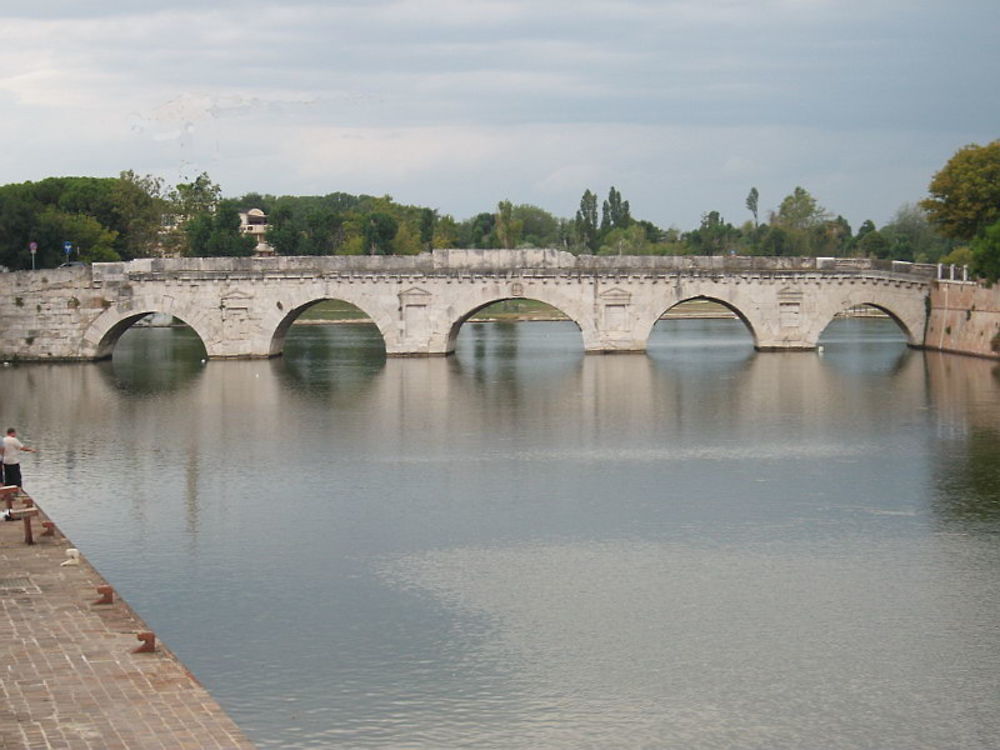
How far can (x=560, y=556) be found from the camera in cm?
2102

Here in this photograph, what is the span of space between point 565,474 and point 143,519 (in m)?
8.47

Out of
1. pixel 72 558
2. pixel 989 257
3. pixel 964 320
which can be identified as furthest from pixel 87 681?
pixel 964 320

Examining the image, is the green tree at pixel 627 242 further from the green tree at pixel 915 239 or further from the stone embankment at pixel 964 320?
the stone embankment at pixel 964 320

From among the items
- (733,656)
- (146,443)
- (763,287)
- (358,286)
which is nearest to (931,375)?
(763,287)

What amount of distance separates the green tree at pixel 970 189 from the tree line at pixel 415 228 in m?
0.04

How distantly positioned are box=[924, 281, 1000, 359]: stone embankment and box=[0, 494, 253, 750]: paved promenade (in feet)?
136

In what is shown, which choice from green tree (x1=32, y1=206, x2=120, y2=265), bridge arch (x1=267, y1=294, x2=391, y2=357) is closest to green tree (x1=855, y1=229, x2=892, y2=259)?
green tree (x1=32, y1=206, x2=120, y2=265)

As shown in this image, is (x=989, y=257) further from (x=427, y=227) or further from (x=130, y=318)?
(x=427, y=227)

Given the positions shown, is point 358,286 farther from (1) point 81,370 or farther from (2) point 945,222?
(2) point 945,222

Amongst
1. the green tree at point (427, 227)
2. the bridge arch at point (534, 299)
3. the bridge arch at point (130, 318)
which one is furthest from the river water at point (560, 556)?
the green tree at point (427, 227)

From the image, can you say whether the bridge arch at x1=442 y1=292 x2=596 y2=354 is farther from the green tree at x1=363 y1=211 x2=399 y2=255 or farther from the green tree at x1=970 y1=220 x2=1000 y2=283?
the green tree at x1=363 y1=211 x2=399 y2=255

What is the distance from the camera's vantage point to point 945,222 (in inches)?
2270

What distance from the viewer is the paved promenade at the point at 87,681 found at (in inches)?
496

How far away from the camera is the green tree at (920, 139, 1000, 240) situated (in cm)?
5488
